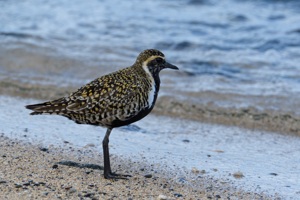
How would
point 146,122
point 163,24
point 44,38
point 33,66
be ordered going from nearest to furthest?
1. point 146,122
2. point 33,66
3. point 44,38
4. point 163,24

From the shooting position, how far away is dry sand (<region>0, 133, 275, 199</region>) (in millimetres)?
6312

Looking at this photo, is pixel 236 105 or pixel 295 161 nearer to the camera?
pixel 295 161

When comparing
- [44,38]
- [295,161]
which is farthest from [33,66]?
[295,161]

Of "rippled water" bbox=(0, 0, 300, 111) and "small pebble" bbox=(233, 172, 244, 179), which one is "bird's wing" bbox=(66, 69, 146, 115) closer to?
"small pebble" bbox=(233, 172, 244, 179)

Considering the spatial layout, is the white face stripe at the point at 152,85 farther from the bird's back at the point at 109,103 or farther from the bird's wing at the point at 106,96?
the bird's wing at the point at 106,96

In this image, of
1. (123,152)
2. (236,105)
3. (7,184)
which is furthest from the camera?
(236,105)

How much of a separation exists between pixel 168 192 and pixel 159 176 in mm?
583

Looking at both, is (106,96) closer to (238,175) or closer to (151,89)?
(151,89)

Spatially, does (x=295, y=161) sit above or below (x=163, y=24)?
below

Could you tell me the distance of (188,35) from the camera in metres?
16.4

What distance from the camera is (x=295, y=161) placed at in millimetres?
8242

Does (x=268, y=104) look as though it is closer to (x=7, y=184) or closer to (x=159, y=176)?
(x=159, y=176)

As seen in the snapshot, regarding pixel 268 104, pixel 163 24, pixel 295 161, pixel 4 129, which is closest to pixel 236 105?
pixel 268 104

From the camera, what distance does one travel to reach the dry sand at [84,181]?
20.7ft
